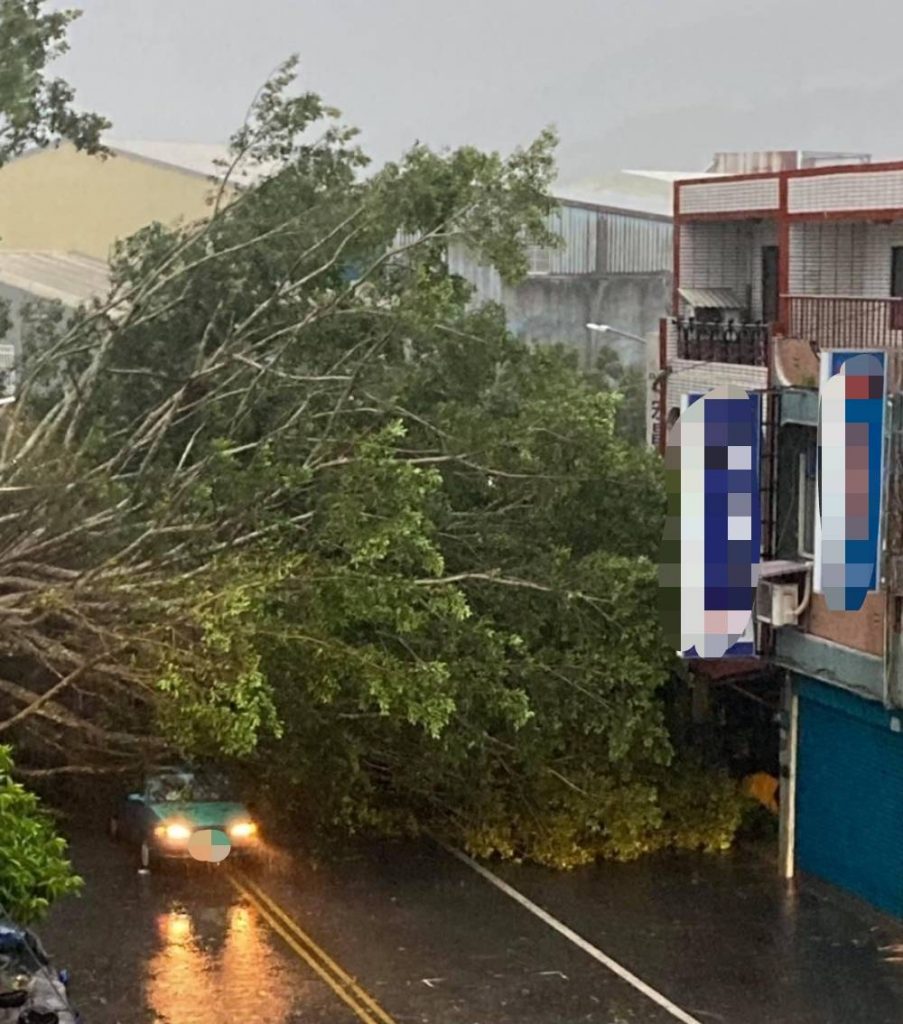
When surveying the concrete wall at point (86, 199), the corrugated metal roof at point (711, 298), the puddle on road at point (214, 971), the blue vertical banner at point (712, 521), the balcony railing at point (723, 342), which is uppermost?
the concrete wall at point (86, 199)

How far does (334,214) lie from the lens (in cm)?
2005

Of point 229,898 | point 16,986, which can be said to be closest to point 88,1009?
point 16,986

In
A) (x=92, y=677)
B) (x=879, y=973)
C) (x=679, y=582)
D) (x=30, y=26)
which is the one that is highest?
(x=30, y=26)

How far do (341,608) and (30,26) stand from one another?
26.2ft

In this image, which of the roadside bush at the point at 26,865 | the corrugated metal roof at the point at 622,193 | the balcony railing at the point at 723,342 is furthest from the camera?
the corrugated metal roof at the point at 622,193

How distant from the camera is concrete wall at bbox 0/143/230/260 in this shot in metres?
38.3

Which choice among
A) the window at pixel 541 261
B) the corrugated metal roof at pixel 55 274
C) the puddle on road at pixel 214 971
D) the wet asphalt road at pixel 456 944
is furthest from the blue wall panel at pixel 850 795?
the corrugated metal roof at pixel 55 274

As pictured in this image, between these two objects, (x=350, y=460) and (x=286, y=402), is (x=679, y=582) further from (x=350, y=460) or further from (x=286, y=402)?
(x=286, y=402)

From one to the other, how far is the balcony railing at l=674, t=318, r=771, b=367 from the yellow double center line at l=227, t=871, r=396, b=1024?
305 inches

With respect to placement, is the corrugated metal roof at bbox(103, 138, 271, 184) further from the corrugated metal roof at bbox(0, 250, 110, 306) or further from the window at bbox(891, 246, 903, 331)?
the window at bbox(891, 246, 903, 331)

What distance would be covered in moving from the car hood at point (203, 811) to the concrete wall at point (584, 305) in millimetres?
18267

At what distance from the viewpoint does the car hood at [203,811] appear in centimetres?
1748

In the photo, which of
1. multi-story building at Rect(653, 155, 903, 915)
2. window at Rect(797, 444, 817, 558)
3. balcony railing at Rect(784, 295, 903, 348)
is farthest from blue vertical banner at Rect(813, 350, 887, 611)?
balcony railing at Rect(784, 295, 903, 348)

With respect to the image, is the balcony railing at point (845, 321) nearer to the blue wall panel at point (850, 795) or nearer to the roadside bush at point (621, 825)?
the blue wall panel at point (850, 795)
